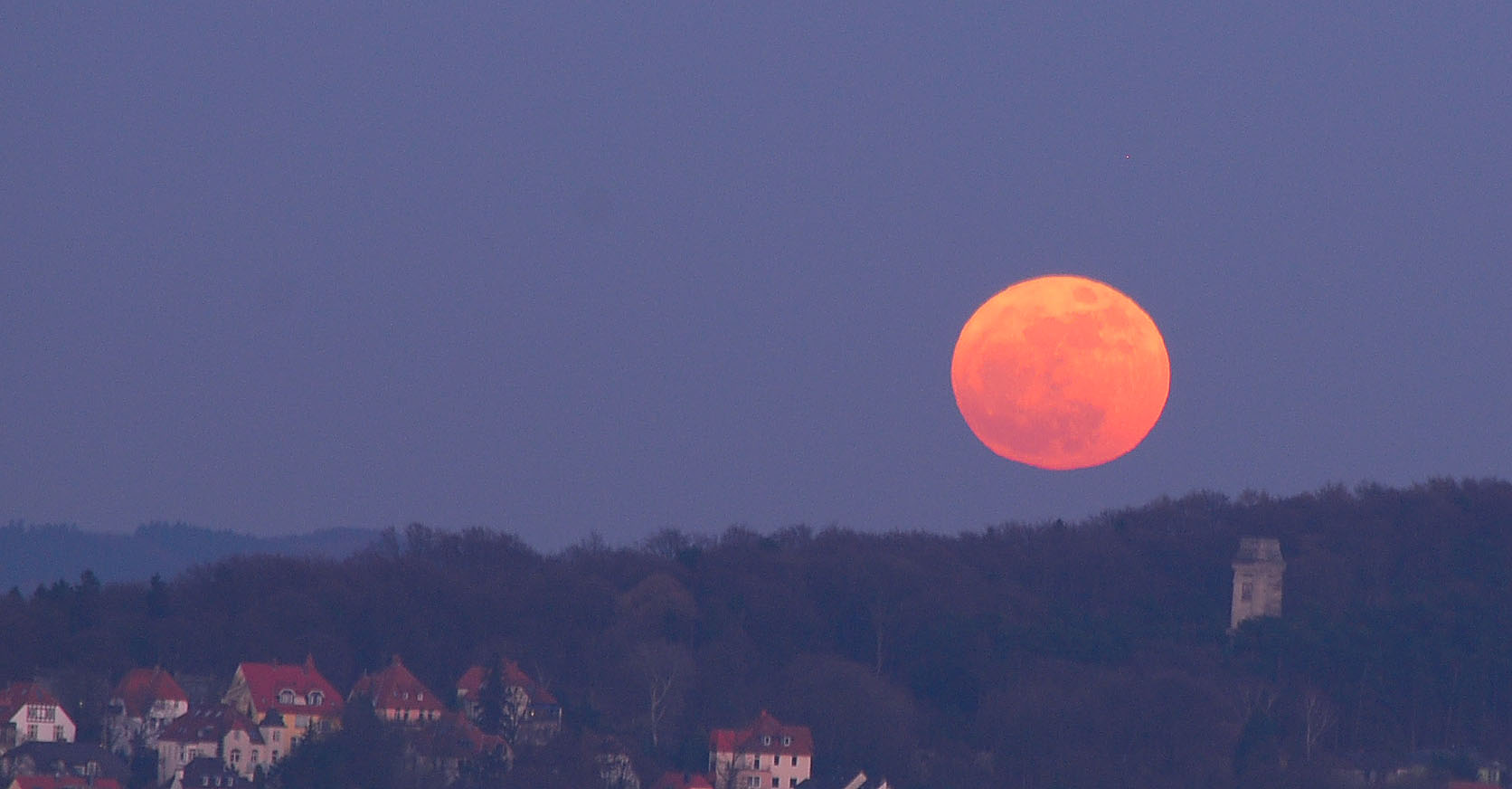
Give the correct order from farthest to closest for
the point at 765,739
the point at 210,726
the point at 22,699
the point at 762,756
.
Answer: the point at 765,739 → the point at 22,699 → the point at 762,756 → the point at 210,726

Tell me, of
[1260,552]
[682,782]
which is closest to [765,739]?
[682,782]

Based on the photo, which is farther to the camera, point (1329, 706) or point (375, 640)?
point (375, 640)

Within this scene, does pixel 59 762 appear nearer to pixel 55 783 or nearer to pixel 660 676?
pixel 55 783

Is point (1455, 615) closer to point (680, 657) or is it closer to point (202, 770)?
point (680, 657)

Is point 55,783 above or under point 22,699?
under

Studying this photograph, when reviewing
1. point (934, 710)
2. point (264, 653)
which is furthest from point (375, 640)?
point (934, 710)

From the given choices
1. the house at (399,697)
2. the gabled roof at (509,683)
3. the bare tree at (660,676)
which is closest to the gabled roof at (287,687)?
the house at (399,697)
